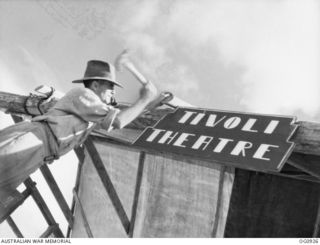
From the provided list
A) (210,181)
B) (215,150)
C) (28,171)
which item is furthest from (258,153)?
(28,171)

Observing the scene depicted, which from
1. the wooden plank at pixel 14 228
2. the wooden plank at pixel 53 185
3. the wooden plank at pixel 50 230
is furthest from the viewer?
the wooden plank at pixel 14 228

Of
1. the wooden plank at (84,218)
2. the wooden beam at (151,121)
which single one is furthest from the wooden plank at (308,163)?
the wooden plank at (84,218)

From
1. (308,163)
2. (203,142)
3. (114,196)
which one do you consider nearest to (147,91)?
(203,142)

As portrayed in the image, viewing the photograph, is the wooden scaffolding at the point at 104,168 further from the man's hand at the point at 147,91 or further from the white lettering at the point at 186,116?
the man's hand at the point at 147,91

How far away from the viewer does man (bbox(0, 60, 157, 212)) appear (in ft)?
10.5

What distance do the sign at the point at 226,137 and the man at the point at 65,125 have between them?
21.0 inches

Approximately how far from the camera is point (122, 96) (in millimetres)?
4633

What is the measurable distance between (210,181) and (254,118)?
1.05 m

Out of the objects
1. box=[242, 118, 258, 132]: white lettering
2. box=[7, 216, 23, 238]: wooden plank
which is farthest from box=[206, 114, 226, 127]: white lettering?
box=[7, 216, 23, 238]: wooden plank

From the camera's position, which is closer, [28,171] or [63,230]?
[28,171]

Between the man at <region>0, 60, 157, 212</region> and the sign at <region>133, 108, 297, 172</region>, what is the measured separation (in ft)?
1.75

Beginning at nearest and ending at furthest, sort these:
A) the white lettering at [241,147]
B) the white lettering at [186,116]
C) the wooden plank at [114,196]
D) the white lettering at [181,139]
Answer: the white lettering at [241,147] < the white lettering at [181,139] < the white lettering at [186,116] < the wooden plank at [114,196]

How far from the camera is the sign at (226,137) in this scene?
301 cm

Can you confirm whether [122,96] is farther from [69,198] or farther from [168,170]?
[69,198]
